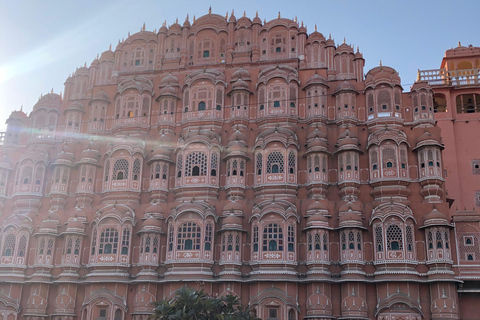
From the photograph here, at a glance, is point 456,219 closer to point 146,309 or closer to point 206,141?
point 206,141

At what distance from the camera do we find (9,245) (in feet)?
108

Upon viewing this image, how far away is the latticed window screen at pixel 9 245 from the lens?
32.7 metres

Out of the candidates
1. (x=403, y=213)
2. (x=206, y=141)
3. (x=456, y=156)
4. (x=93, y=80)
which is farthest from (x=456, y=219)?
(x=93, y=80)

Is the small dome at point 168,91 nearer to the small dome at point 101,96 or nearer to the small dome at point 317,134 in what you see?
the small dome at point 101,96

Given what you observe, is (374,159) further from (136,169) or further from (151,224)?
(136,169)

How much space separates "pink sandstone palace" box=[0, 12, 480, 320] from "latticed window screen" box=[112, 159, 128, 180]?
0.44 feet

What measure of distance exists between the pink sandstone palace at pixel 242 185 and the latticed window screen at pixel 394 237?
2.8 inches

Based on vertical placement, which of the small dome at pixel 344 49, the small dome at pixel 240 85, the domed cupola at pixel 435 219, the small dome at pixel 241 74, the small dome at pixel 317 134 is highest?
the small dome at pixel 344 49

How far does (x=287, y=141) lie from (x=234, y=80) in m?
5.97

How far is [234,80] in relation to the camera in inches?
1371

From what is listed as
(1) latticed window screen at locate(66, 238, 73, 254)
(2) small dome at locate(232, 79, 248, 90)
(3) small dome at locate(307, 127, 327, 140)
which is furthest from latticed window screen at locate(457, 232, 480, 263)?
(1) latticed window screen at locate(66, 238, 73, 254)

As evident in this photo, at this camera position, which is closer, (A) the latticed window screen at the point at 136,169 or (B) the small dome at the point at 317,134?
(B) the small dome at the point at 317,134

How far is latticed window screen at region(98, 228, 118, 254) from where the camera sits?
3106 centimetres

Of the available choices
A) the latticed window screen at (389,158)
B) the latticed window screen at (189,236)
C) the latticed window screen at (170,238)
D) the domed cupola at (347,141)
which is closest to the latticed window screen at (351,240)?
the latticed window screen at (389,158)
